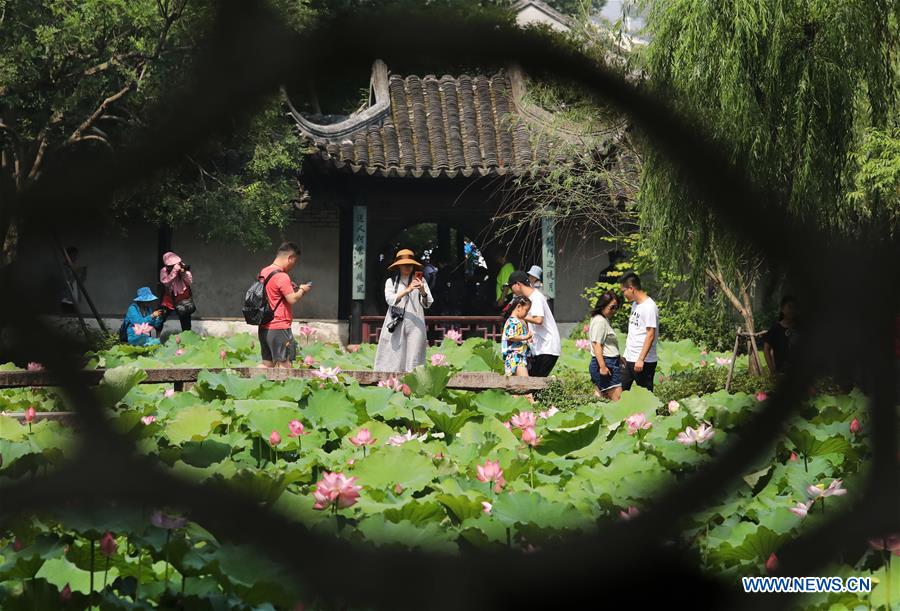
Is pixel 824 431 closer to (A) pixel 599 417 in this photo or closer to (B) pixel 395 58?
(A) pixel 599 417

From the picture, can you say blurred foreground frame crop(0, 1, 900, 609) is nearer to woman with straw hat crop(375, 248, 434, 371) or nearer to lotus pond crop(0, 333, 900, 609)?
lotus pond crop(0, 333, 900, 609)

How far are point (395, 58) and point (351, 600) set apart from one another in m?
0.20

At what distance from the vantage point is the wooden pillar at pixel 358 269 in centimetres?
838

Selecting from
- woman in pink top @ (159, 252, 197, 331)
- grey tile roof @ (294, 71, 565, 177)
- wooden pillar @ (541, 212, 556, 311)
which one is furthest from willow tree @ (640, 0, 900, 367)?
wooden pillar @ (541, 212, 556, 311)

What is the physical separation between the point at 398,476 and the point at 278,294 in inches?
94.9

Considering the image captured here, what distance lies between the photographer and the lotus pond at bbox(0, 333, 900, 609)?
468mm

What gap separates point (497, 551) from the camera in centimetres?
42

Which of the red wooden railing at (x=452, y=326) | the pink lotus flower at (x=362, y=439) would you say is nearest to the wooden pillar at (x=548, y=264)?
the red wooden railing at (x=452, y=326)

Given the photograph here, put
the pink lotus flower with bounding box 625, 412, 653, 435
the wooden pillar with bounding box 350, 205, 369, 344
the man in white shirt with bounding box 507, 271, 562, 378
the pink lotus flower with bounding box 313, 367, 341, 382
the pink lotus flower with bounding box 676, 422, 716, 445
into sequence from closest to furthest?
the pink lotus flower with bounding box 676, 422, 716, 445 < the pink lotus flower with bounding box 625, 412, 653, 435 < the pink lotus flower with bounding box 313, 367, 341, 382 < the man in white shirt with bounding box 507, 271, 562, 378 < the wooden pillar with bounding box 350, 205, 369, 344

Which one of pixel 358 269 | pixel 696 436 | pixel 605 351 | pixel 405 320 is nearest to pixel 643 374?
pixel 605 351

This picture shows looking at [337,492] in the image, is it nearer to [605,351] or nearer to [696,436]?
[696,436]

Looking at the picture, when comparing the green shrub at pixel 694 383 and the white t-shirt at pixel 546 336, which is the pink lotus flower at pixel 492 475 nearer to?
the green shrub at pixel 694 383

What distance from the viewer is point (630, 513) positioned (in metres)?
0.40

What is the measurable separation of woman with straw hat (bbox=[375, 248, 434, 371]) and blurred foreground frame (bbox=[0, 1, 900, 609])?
4.09 metres
